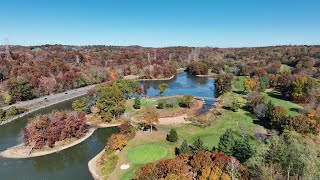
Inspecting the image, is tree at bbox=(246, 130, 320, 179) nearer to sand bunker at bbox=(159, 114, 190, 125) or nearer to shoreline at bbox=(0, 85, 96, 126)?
sand bunker at bbox=(159, 114, 190, 125)

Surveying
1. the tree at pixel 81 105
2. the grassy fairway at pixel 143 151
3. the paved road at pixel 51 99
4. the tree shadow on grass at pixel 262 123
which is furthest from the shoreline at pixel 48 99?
the tree shadow on grass at pixel 262 123

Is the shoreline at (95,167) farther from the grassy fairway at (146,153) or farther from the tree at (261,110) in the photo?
the tree at (261,110)

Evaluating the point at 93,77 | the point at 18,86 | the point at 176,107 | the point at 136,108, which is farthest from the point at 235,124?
the point at 93,77

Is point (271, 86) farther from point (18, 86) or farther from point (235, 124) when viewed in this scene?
point (18, 86)

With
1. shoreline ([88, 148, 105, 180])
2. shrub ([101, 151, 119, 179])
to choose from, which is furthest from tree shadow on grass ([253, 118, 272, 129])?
shoreline ([88, 148, 105, 180])

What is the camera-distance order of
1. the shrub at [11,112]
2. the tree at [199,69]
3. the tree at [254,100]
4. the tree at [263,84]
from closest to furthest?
1. the tree at [254,100]
2. the shrub at [11,112]
3. the tree at [263,84]
4. the tree at [199,69]

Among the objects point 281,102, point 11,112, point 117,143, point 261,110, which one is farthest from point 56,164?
point 281,102
